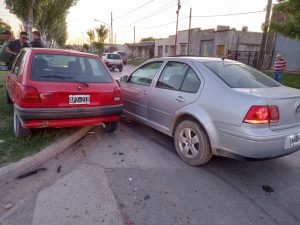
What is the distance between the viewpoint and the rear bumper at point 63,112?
12.1 ft

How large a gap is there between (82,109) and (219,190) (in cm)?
236

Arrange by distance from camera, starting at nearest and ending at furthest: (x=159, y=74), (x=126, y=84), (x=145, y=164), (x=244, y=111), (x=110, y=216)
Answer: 1. (x=110, y=216)
2. (x=244, y=111)
3. (x=145, y=164)
4. (x=159, y=74)
5. (x=126, y=84)

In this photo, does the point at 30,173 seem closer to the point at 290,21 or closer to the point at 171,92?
the point at 171,92

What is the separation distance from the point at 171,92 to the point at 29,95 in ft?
6.91

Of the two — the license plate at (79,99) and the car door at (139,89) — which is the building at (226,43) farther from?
the license plate at (79,99)

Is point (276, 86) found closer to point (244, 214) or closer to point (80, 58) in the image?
point (244, 214)

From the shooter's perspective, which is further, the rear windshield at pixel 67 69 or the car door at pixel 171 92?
the rear windshield at pixel 67 69

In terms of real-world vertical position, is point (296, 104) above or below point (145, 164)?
above

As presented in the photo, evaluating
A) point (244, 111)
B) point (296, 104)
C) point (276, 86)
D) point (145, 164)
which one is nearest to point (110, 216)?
point (145, 164)

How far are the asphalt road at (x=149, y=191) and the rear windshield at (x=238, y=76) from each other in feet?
3.98

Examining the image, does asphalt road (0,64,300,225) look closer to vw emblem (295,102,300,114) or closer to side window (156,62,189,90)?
vw emblem (295,102,300,114)

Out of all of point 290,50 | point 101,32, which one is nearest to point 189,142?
point 290,50

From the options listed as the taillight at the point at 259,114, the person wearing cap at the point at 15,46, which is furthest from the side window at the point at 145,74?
Answer: the person wearing cap at the point at 15,46

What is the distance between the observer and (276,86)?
12.6ft
